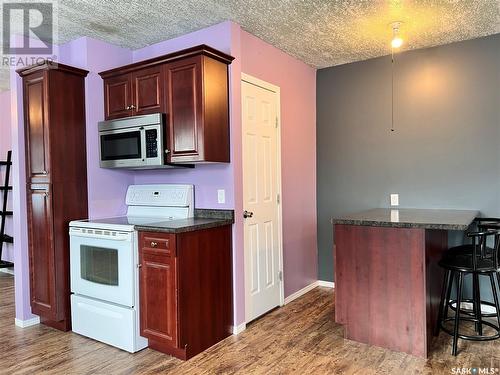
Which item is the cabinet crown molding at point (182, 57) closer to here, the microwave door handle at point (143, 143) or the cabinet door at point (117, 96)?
the cabinet door at point (117, 96)

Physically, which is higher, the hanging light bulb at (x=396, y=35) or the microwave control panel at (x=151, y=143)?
the hanging light bulb at (x=396, y=35)

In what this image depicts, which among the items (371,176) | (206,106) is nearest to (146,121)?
(206,106)

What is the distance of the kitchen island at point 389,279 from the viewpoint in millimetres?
2543

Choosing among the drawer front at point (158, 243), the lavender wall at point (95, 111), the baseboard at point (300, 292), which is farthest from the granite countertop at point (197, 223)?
the baseboard at point (300, 292)

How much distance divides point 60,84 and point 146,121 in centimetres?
77

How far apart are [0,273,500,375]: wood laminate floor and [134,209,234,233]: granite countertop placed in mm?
905

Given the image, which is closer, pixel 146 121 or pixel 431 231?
pixel 431 231

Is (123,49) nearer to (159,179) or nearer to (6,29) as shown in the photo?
(6,29)

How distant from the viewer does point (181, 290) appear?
8.32 ft

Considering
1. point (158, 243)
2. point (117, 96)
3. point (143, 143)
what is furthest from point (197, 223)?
point (117, 96)

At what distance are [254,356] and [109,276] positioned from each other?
3.98ft

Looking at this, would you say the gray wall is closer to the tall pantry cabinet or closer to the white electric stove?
the white electric stove

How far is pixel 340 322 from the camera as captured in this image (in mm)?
2883

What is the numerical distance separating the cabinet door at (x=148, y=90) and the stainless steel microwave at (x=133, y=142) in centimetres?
8
